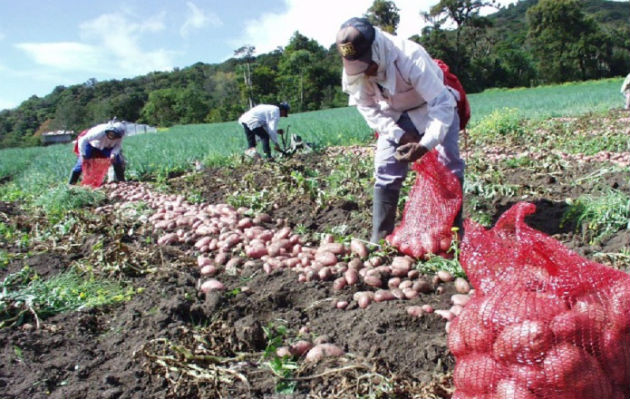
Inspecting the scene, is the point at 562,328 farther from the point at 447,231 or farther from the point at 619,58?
the point at 619,58

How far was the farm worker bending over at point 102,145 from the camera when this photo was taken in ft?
20.4

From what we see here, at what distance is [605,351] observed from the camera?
1274 millimetres

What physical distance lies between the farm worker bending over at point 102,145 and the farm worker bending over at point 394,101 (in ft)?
14.4

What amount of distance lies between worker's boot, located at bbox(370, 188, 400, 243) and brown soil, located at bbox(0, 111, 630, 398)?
0.24 meters

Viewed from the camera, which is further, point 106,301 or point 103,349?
Answer: point 106,301

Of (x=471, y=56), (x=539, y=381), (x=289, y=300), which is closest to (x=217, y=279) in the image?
(x=289, y=300)

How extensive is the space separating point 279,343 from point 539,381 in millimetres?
936

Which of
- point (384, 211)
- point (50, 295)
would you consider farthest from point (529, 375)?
point (50, 295)

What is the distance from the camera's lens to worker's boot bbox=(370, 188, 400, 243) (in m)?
2.89

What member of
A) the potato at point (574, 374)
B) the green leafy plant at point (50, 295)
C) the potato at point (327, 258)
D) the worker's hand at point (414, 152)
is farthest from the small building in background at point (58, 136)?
the potato at point (574, 374)

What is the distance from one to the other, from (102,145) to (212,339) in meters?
5.14

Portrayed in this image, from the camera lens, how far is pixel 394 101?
109 inches

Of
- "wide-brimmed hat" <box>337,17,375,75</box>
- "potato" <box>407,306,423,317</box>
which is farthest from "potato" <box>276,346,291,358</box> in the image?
"wide-brimmed hat" <box>337,17,375,75</box>

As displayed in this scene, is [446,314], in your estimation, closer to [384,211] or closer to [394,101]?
[384,211]
